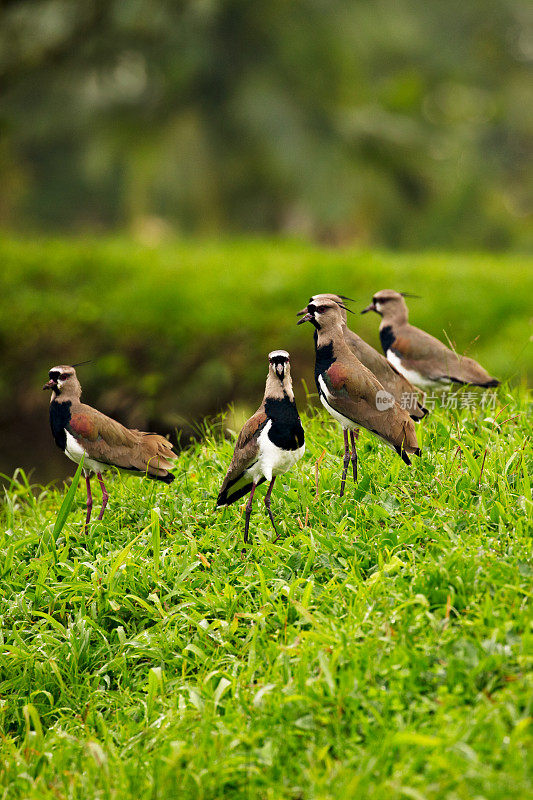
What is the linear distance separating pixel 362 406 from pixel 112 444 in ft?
4.16

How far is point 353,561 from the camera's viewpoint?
3.47m

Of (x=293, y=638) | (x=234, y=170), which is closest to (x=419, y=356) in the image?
(x=293, y=638)

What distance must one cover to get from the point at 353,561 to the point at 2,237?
886 cm

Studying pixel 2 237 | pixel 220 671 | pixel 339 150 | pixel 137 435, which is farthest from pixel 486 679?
pixel 2 237

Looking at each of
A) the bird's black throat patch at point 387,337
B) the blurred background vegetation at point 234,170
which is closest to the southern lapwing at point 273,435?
the bird's black throat patch at point 387,337

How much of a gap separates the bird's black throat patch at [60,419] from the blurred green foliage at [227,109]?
7067mm

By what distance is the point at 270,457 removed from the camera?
349cm

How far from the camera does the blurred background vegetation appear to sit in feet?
28.7

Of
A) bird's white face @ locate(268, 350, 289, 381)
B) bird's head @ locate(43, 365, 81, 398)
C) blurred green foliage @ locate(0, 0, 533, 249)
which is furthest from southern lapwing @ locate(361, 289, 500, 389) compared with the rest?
blurred green foliage @ locate(0, 0, 533, 249)

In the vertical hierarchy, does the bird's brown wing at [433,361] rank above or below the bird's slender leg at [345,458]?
above

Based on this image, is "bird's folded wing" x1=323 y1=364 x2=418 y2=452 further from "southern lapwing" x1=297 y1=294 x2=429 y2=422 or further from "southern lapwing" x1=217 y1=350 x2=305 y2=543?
"southern lapwing" x1=297 y1=294 x2=429 y2=422

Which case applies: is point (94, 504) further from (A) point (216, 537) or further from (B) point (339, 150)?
(B) point (339, 150)

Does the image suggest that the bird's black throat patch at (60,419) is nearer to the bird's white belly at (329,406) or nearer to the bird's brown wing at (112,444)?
the bird's brown wing at (112,444)

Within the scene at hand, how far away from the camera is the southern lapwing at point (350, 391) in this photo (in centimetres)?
361
